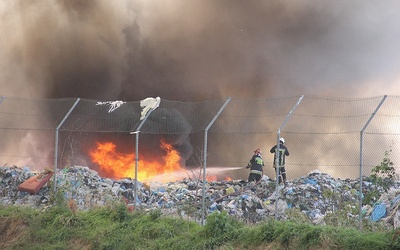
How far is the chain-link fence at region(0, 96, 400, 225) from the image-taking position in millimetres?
15000

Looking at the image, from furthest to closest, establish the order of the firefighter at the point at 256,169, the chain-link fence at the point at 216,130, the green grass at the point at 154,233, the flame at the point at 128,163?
1. the flame at the point at 128,163
2. the firefighter at the point at 256,169
3. the chain-link fence at the point at 216,130
4. the green grass at the point at 154,233

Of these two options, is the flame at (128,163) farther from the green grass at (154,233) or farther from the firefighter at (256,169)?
the green grass at (154,233)

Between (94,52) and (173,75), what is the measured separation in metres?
3.81

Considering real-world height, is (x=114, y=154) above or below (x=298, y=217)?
above

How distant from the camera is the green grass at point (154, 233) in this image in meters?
9.97

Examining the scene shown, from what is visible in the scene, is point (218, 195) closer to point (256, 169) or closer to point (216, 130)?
point (256, 169)

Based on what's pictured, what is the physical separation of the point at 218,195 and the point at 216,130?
3.17 m

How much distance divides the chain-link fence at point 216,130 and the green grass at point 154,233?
1.70m

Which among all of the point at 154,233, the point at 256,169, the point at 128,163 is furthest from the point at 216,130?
the point at 128,163

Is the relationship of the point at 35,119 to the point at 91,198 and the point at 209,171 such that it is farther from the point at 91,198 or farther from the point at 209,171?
the point at 91,198

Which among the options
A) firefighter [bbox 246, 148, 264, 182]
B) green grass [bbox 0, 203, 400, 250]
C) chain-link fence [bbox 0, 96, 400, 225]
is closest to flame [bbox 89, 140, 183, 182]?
chain-link fence [bbox 0, 96, 400, 225]

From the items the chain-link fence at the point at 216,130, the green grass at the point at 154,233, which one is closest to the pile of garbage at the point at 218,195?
the chain-link fence at the point at 216,130

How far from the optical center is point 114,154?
24.8 meters

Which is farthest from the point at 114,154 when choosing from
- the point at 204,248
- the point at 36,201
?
the point at 204,248
